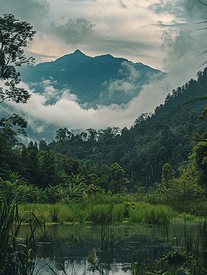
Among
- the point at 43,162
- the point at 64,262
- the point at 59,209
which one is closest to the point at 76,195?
the point at 59,209

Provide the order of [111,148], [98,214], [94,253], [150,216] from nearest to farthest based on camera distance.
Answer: [94,253] → [150,216] → [98,214] → [111,148]

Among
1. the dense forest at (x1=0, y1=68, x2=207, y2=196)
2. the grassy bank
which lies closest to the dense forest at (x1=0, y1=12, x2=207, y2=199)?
the dense forest at (x1=0, y1=68, x2=207, y2=196)

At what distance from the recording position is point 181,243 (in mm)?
6121

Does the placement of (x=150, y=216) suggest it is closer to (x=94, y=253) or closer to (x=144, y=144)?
(x=94, y=253)

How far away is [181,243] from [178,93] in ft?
343

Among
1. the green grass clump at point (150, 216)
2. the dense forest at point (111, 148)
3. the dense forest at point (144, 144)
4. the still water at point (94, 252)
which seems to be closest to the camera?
the still water at point (94, 252)

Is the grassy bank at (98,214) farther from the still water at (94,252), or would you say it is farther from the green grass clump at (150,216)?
the still water at (94,252)

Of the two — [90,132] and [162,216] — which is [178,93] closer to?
[90,132]

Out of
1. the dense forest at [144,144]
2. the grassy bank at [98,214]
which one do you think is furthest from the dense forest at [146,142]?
the grassy bank at [98,214]

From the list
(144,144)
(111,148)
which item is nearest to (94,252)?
(144,144)

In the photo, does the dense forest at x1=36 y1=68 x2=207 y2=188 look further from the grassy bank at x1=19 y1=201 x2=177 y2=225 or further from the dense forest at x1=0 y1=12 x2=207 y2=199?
the grassy bank at x1=19 y1=201 x2=177 y2=225

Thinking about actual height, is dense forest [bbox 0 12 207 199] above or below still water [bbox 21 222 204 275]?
above

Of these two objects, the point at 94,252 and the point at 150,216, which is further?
the point at 150,216

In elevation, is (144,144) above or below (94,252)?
above
